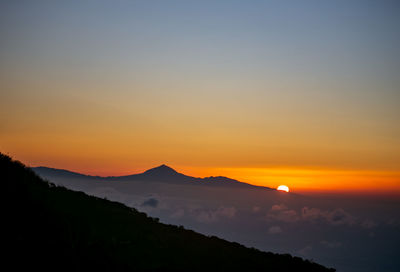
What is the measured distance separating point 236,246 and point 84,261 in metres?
14.4

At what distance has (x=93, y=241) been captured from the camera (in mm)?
19562

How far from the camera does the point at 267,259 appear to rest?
2680 cm

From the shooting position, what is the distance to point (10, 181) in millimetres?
23234

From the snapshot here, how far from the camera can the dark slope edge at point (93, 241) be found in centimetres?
1670

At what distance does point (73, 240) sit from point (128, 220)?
28.6 feet

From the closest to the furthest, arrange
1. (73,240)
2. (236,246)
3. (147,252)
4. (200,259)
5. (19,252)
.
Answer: (19,252) → (73,240) → (147,252) → (200,259) → (236,246)

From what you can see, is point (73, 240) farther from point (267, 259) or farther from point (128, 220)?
point (267, 259)

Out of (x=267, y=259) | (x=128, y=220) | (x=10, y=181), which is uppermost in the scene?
(x=10, y=181)

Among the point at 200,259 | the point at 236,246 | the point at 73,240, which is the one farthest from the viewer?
the point at 236,246

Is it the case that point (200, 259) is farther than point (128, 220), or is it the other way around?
point (128, 220)

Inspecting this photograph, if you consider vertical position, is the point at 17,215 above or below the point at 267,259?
above

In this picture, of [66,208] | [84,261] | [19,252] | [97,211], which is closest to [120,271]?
[84,261]

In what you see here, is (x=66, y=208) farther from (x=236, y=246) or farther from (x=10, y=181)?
(x=236, y=246)

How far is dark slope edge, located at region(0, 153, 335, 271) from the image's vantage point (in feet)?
54.8
